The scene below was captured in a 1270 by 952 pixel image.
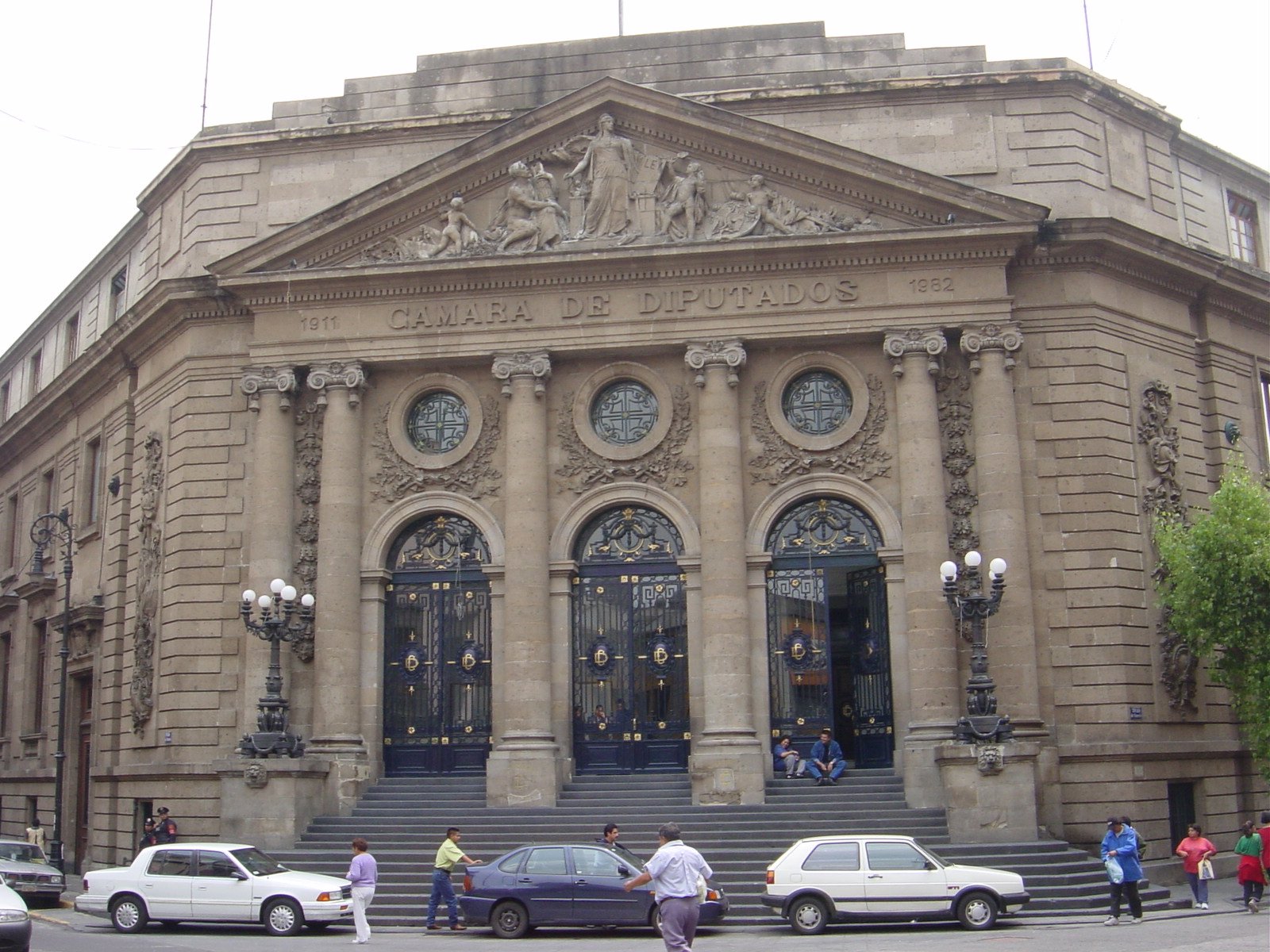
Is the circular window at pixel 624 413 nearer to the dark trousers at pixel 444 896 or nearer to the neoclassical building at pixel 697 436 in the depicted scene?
the neoclassical building at pixel 697 436

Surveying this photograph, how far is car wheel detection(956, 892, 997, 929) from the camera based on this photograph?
21484 mm

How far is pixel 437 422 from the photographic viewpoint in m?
32.1

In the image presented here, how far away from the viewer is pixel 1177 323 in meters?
32.5

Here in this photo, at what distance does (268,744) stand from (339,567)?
13.5 feet

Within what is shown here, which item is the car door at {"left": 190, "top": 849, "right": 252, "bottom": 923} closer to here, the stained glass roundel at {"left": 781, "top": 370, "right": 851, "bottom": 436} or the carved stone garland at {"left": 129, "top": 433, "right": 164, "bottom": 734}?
the carved stone garland at {"left": 129, "top": 433, "right": 164, "bottom": 734}

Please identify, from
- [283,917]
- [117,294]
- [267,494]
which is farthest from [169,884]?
[117,294]

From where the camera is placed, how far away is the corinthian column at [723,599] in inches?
1105

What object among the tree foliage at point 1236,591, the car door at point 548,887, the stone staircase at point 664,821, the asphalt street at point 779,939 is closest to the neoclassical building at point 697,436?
the stone staircase at point 664,821

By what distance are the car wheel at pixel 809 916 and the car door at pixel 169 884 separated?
31.7 feet

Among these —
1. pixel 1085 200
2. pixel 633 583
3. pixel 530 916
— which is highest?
pixel 1085 200

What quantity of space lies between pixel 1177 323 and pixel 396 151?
17982mm

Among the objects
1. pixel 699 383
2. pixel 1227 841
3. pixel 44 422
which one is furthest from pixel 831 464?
pixel 44 422

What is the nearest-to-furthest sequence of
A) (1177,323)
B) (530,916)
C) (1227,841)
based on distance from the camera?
1. (530,916)
2. (1227,841)
3. (1177,323)

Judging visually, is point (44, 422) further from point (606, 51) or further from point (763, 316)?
point (763, 316)
